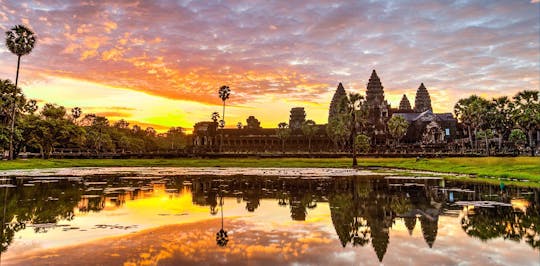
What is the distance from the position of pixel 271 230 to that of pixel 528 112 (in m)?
74.4

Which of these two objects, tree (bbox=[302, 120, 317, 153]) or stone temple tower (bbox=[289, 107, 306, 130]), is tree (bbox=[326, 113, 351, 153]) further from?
stone temple tower (bbox=[289, 107, 306, 130])

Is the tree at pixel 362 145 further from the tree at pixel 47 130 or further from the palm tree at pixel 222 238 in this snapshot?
the palm tree at pixel 222 238

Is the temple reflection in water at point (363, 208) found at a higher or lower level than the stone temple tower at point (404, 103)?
lower

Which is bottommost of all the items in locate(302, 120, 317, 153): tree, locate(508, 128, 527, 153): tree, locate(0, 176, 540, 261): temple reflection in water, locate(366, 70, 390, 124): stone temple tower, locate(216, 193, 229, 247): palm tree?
locate(216, 193, 229, 247): palm tree

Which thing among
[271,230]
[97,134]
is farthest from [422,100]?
[271,230]

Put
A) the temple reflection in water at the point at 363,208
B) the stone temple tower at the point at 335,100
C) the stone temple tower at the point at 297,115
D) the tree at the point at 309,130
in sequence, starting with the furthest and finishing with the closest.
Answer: the stone temple tower at the point at 297,115 → the stone temple tower at the point at 335,100 → the tree at the point at 309,130 → the temple reflection in water at the point at 363,208

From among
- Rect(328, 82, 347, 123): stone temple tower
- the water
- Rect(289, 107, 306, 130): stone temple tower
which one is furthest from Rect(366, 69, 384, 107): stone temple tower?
the water

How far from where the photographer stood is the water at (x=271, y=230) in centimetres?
791

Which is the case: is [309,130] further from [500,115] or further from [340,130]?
[500,115]

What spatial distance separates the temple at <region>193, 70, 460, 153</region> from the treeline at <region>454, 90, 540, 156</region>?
13.1 m

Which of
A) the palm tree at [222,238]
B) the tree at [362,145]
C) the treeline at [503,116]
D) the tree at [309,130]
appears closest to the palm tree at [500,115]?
the treeline at [503,116]

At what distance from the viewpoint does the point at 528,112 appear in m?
70.7

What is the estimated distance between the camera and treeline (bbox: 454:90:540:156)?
7250 cm

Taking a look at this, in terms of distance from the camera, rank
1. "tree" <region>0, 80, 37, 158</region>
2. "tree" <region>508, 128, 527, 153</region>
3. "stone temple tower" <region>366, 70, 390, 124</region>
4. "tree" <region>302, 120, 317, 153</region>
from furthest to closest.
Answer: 1. "tree" <region>302, 120, 317, 153</region>
2. "stone temple tower" <region>366, 70, 390, 124</region>
3. "tree" <region>508, 128, 527, 153</region>
4. "tree" <region>0, 80, 37, 158</region>
